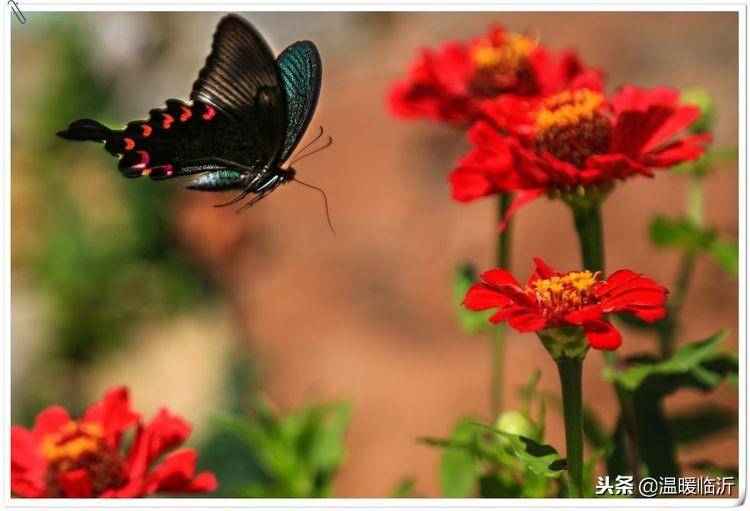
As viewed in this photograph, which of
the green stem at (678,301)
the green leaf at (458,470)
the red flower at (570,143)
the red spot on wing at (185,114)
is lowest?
the green leaf at (458,470)

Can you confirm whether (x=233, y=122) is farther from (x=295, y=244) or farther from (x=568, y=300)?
(x=295, y=244)

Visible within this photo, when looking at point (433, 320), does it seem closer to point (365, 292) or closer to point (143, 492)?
point (365, 292)

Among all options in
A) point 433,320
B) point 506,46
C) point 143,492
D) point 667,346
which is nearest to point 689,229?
point 667,346

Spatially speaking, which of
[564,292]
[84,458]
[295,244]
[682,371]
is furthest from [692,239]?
[295,244]

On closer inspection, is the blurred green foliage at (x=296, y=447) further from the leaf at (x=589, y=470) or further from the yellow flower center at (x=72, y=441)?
the leaf at (x=589, y=470)

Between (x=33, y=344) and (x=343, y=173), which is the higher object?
(x=343, y=173)

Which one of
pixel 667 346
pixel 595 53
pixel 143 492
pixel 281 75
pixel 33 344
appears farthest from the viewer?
pixel 33 344

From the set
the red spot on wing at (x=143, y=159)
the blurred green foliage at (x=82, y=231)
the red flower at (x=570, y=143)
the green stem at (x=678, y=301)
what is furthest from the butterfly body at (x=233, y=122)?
the blurred green foliage at (x=82, y=231)
